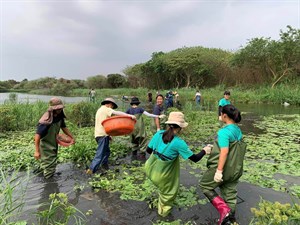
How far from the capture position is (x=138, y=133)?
6254 mm

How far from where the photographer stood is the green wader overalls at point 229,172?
3.00 metres

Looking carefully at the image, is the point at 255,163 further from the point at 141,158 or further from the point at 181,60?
the point at 181,60

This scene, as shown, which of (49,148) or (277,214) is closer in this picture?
(277,214)

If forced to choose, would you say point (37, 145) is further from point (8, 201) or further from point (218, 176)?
point (218, 176)

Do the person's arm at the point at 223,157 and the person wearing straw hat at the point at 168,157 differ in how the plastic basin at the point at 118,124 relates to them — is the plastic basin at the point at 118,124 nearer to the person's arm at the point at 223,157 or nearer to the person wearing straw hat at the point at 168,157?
the person wearing straw hat at the point at 168,157

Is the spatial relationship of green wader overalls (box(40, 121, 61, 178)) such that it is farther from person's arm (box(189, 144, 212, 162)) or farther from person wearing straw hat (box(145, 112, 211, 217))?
person's arm (box(189, 144, 212, 162))

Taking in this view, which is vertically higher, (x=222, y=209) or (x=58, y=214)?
(x=222, y=209)

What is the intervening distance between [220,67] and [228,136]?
3559cm

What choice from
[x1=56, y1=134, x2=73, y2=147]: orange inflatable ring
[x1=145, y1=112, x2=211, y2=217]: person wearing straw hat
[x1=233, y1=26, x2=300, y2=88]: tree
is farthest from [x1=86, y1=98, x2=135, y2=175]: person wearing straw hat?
[x1=233, y1=26, x2=300, y2=88]: tree

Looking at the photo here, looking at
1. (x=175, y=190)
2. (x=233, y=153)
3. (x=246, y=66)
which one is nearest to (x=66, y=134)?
(x=175, y=190)

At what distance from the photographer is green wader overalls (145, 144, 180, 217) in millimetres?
3168

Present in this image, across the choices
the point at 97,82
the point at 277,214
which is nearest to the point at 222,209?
the point at 277,214

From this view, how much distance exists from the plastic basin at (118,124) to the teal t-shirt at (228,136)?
2.02 metres

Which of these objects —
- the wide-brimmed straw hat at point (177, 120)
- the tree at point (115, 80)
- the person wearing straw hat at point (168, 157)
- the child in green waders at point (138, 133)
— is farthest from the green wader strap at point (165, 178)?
the tree at point (115, 80)
